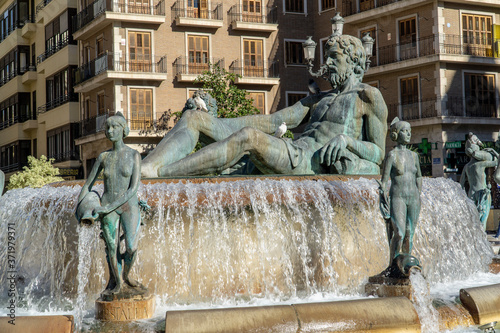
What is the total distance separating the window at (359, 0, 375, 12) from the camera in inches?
1487

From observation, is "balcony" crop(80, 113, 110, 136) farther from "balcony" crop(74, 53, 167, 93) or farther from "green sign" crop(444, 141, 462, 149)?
"green sign" crop(444, 141, 462, 149)

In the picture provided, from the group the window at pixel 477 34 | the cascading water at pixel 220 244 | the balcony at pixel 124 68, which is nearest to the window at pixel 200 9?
Answer: the balcony at pixel 124 68

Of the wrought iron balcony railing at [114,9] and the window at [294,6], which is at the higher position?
the window at [294,6]

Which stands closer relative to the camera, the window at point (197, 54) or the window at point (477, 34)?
the window at point (477, 34)

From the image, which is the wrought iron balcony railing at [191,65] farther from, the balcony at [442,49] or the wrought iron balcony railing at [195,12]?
the balcony at [442,49]

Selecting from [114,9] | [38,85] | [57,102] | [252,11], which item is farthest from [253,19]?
[38,85]

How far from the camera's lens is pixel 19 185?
32.3 meters

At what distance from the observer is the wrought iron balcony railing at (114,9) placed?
36.5m

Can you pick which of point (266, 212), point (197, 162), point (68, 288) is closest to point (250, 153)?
point (197, 162)

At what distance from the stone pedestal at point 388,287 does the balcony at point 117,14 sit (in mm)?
31977

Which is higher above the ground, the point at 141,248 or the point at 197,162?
the point at 197,162

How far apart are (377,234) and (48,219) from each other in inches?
124

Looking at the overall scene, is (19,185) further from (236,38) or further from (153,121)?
(236,38)

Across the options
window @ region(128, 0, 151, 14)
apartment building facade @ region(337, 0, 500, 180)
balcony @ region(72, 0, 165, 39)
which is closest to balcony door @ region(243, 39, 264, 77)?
balcony @ region(72, 0, 165, 39)
